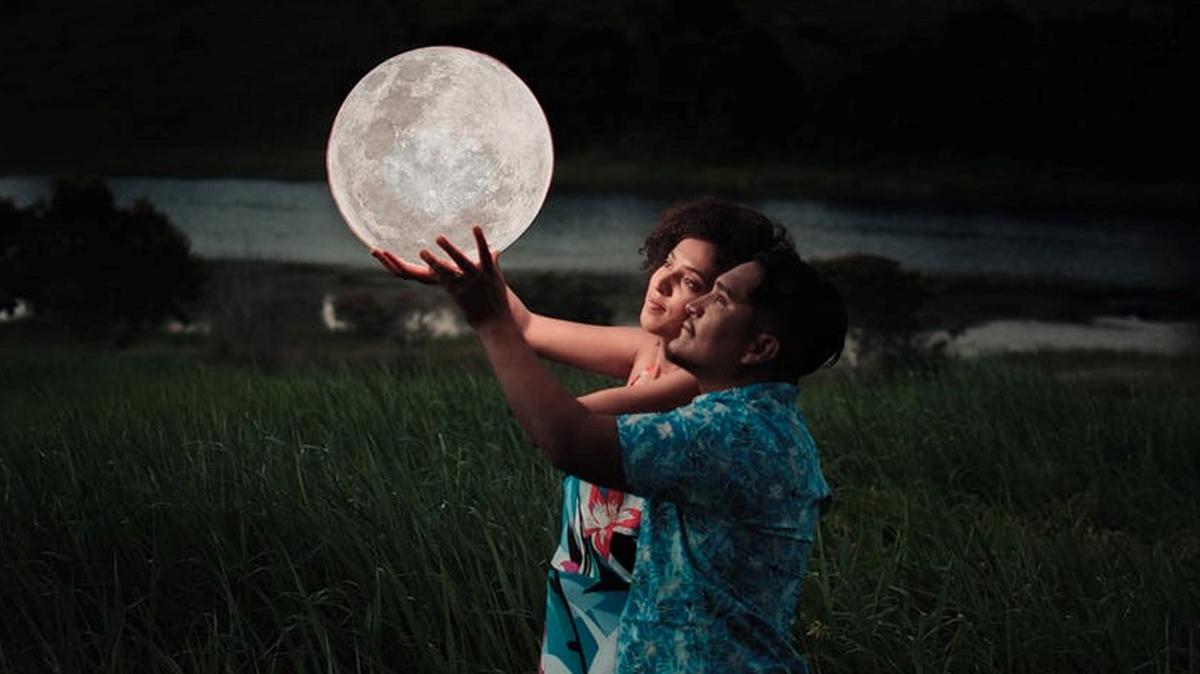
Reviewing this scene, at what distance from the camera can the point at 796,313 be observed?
1.90 meters

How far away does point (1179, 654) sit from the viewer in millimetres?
3791

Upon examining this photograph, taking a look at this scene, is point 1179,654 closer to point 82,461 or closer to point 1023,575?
point 1023,575

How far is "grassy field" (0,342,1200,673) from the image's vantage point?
3.50 m

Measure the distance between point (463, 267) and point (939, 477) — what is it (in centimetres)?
407

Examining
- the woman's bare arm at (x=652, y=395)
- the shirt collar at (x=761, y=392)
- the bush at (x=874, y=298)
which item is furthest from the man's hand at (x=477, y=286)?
the bush at (x=874, y=298)

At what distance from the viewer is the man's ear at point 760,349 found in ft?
6.24

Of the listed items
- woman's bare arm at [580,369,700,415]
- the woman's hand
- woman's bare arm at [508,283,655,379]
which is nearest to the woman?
woman's bare arm at [580,369,700,415]

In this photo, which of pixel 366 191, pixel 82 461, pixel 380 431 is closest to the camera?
pixel 366 191

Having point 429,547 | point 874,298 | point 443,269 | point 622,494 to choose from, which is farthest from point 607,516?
point 874,298

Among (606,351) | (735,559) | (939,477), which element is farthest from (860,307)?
(735,559)

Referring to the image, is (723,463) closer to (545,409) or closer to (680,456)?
(680,456)

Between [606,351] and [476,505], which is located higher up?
[606,351]

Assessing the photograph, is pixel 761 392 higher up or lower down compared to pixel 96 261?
higher up

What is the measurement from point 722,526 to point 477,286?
0.45 metres
